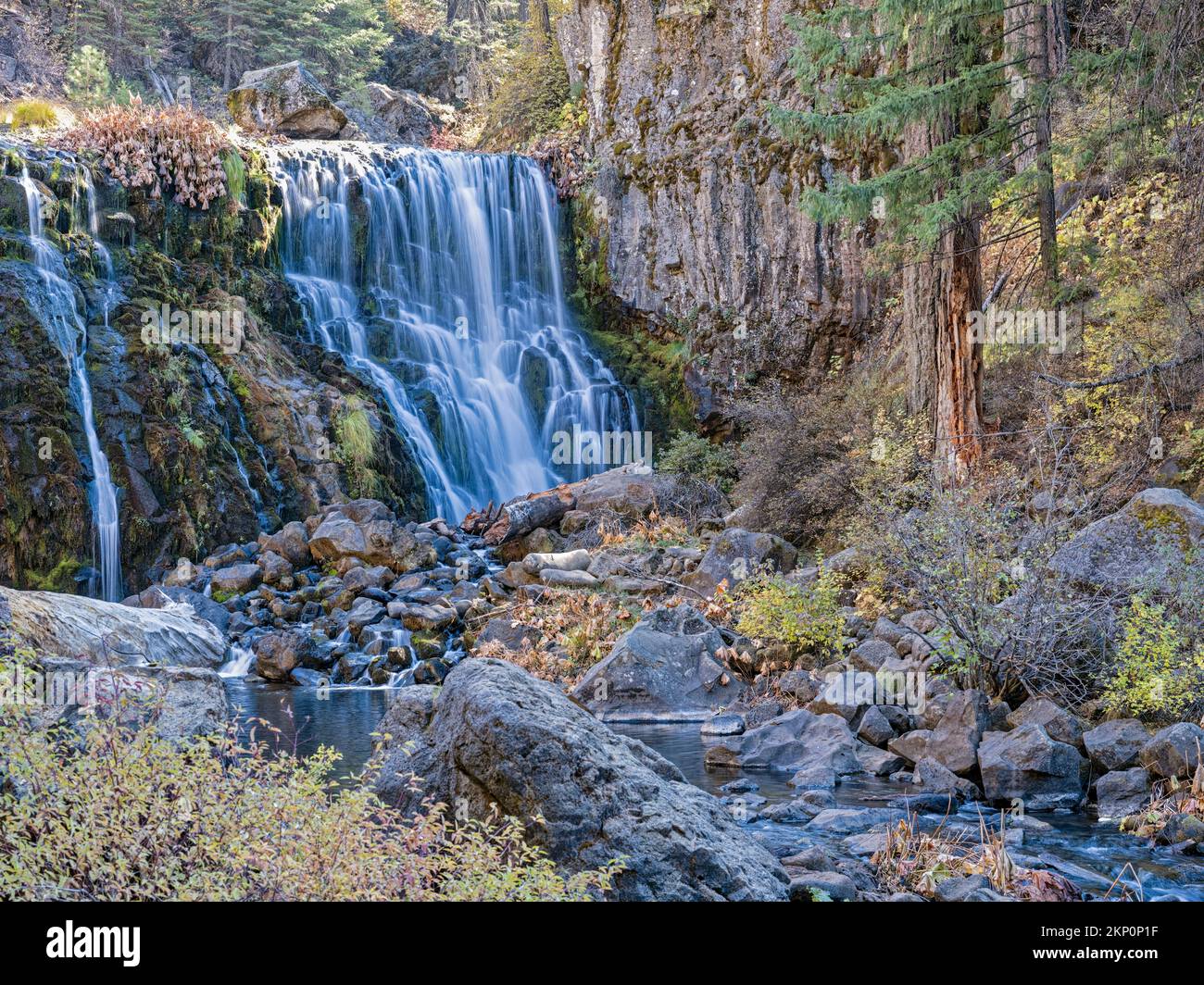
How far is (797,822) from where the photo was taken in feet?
20.9

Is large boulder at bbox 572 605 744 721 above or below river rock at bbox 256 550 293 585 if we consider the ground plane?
below

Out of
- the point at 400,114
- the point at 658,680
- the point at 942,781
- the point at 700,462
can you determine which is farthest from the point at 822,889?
the point at 400,114

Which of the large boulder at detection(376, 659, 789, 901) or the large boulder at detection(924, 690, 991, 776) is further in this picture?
the large boulder at detection(924, 690, 991, 776)

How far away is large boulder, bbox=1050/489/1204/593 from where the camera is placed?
25.2ft

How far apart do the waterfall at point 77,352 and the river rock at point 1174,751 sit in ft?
41.6

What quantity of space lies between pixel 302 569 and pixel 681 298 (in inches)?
402

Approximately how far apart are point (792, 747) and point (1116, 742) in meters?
2.21

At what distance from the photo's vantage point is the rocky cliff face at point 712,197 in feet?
63.5

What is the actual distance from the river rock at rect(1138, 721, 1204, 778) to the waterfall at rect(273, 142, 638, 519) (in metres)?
12.8

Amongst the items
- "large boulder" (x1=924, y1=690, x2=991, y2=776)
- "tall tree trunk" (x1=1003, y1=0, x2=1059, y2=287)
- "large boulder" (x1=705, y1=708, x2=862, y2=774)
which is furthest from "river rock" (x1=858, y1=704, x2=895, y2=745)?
"tall tree trunk" (x1=1003, y1=0, x2=1059, y2=287)

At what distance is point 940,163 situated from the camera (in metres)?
11.7

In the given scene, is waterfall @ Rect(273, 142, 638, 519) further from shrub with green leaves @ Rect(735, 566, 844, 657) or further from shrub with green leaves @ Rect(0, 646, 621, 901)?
shrub with green leaves @ Rect(0, 646, 621, 901)

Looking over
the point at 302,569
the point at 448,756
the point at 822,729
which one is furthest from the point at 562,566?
the point at 448,756
